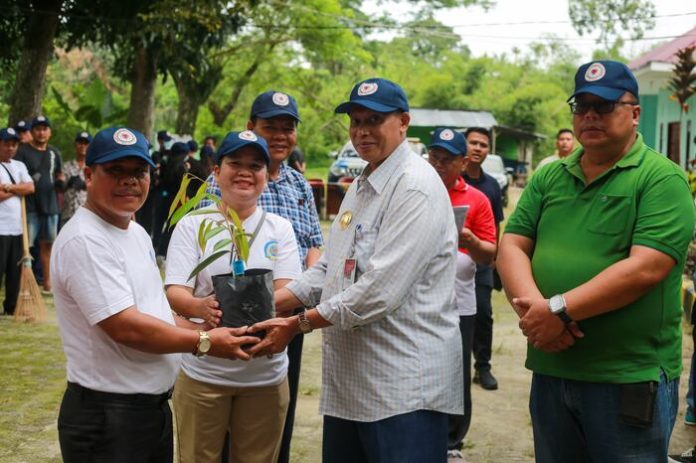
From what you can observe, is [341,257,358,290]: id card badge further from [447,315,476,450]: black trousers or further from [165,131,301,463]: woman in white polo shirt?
[447,315,476,450]: black trousers

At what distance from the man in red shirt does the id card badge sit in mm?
1994

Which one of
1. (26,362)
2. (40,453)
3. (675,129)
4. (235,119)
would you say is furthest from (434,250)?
(235,119)

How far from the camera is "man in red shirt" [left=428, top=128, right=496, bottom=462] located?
532 centimetres

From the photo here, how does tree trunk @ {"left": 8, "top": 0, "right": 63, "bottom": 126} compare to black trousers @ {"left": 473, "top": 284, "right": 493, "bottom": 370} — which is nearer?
black trousers @ {"left": 473, "top": 284, "right": 493, "bottom": 370}

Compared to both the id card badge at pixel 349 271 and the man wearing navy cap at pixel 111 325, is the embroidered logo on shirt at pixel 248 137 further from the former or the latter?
the id card badge at pixel 349 271

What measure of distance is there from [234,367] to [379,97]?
4.28 ft

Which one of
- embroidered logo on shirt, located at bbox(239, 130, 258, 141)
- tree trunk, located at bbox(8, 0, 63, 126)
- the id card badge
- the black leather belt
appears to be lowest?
the black leather belt

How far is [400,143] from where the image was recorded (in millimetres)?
3486

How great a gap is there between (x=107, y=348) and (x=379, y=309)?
95 cm

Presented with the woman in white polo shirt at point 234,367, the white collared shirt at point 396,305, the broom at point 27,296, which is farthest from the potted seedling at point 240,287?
the broom at point 27,296

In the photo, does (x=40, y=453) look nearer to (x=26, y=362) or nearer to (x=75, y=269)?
(x=26, y=362)

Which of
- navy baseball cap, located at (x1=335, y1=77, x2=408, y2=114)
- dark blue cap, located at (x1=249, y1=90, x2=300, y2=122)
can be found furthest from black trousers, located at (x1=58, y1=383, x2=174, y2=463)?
dark blue cap, located at (x1=249, y1=90, x2=300, y2=122)

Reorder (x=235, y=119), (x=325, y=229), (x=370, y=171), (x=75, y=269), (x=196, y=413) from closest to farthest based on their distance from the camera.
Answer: (x=75, y=269) → (x=370, y=171) → (x=196, y=413) → (x=325, y=229) → (x=235, y=119)

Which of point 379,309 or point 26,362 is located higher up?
point 379,309
